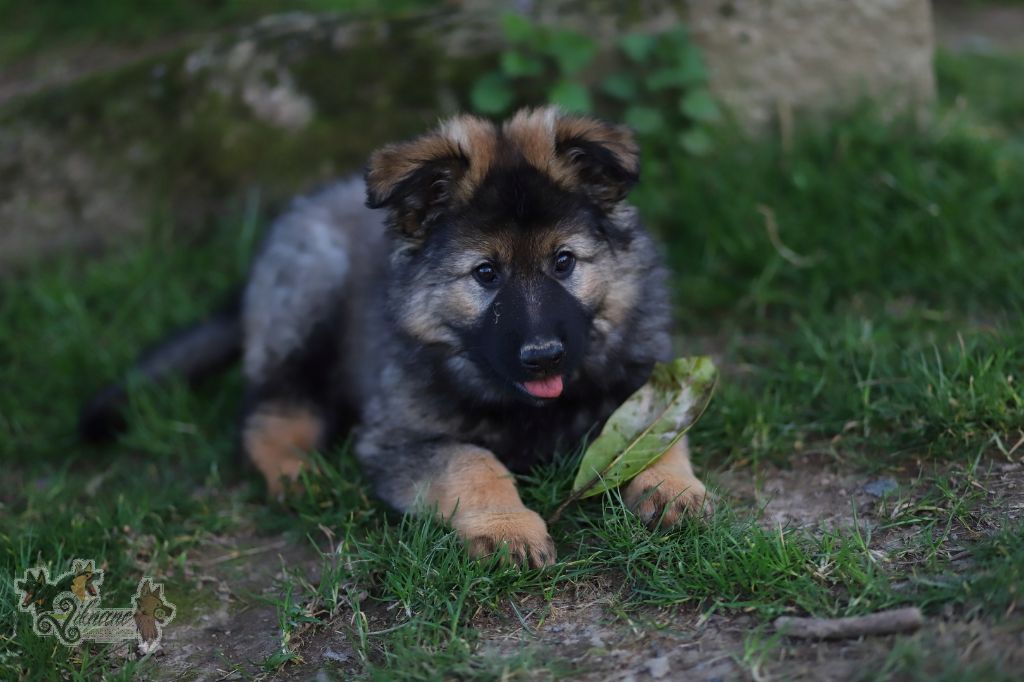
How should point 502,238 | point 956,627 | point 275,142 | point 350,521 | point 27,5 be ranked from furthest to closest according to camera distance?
point 27,5
point 275,142
point 350,521
point 502,238
point 956,627

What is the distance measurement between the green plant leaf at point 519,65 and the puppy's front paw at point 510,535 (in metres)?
2.44

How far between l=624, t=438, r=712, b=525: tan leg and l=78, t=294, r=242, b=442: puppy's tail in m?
2.18

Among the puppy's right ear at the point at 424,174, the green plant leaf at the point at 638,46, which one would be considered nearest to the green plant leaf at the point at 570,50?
the green plant leaf at the point at 638,46

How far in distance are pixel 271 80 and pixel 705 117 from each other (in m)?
2.11

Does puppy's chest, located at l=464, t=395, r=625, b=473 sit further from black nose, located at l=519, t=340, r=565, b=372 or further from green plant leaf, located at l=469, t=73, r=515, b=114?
green plant leaf, located at l=469, t=73, r=515, b=114

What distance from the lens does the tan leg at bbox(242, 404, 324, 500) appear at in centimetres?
387

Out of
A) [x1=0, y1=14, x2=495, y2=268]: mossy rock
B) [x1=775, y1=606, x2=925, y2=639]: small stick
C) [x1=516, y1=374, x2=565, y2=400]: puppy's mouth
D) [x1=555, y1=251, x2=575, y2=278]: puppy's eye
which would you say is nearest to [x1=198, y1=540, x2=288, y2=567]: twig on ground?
[x1=516, y1=374, x2=565, y2=400]: puppy's mouth

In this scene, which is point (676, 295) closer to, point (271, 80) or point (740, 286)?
point (740, 286)

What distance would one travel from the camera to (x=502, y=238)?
321 cm

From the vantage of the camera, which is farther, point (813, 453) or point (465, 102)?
point (465, 102)

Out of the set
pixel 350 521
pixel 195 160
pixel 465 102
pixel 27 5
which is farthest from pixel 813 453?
pixel 27 5

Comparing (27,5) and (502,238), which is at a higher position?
(27,5)

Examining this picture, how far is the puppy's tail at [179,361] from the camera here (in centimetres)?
432

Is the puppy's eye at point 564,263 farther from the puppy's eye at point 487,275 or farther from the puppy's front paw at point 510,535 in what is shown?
the puppy's front paw at point 510,535
